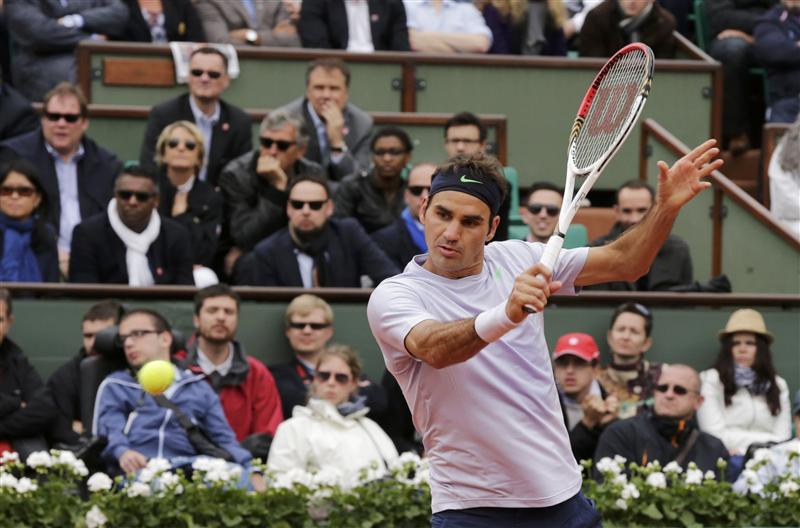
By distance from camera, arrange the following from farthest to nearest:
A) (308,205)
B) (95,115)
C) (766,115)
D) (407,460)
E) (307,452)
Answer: (766,115)
(95,115)
(308,205)
(307,452)
(407,460)

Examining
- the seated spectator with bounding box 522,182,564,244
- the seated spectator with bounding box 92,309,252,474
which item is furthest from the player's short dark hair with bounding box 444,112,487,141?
the seated spectator with bounding box 92,309,252,474

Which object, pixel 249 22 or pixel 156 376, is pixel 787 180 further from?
pixel 156 376

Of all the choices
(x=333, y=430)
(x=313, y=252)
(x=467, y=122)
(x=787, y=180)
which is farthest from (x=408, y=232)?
(x=787, y=180)

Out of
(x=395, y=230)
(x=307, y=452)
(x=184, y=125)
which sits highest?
(x=184, y=125)

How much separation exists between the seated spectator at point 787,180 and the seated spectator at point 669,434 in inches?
140

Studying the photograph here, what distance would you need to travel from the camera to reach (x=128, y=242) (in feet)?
32.3

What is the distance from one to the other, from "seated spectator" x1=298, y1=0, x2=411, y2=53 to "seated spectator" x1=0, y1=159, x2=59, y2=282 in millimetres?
3893

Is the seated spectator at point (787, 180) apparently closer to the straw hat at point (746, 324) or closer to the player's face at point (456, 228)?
the straw hat at point (746, 324)

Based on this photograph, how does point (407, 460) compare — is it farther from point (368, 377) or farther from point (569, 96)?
point (569, 96)

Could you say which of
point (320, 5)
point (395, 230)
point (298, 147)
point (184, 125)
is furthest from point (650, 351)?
point (320, 5)

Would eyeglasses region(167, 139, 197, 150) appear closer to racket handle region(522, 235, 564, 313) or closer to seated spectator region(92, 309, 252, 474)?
seated spectator region(92, 309, 252, 474)

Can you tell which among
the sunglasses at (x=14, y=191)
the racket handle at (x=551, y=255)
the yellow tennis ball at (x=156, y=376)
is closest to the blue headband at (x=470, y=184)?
the racket handle at (x=551, y=255)

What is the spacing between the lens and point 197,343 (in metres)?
8.95

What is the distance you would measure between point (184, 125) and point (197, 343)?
2.22 m
